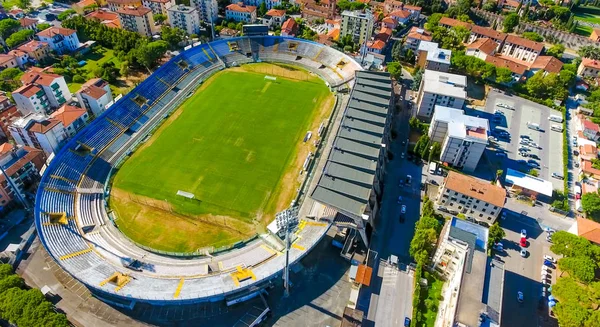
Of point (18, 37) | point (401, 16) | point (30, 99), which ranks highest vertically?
point (401, 16)

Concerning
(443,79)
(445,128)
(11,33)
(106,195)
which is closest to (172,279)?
(106,195)

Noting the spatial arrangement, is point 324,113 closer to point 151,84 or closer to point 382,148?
point 382,148

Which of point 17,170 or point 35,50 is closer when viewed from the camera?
point 17,170

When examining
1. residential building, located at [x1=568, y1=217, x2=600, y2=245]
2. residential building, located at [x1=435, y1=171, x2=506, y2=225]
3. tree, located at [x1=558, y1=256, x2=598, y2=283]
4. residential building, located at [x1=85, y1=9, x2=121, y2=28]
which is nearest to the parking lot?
residential building, located at [x1=568, y1=217, x2=600, y2=245]

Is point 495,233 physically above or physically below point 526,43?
below

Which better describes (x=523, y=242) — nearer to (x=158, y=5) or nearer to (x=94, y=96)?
(x=94, y=96)

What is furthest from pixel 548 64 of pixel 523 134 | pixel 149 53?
pixel 149 53

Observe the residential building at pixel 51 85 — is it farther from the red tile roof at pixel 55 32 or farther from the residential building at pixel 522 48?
the residential building at pixel 522 48
